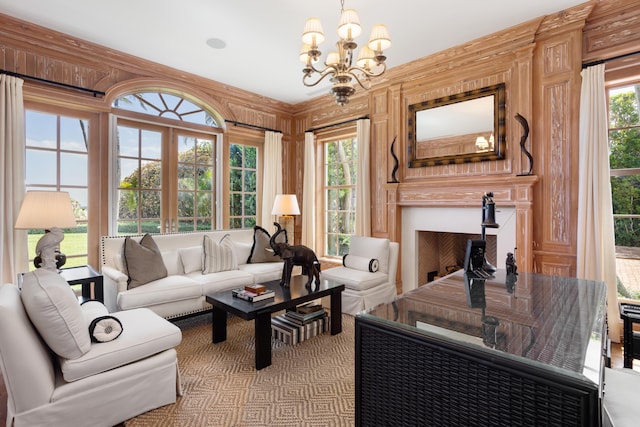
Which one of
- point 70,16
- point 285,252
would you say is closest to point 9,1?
point 70,16

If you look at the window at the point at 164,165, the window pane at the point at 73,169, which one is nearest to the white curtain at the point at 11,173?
the window pane at the point at 73,169

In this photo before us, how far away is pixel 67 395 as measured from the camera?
65.1 inches

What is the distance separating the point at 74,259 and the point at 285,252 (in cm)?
257

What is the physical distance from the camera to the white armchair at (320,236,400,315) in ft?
11.9

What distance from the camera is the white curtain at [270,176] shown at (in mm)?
5332

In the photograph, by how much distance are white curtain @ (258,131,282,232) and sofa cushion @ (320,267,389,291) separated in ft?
5.81

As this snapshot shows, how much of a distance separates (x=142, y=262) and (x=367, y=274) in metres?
2.41

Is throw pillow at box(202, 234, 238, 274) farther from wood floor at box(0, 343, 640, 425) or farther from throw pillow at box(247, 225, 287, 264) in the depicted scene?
wood floor at box(0, 343, 640, 425)

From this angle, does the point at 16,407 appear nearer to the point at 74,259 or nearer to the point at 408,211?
the point at 74,259

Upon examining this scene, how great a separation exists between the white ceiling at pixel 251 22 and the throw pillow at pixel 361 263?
248cm

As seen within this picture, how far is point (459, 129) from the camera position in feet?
12.6

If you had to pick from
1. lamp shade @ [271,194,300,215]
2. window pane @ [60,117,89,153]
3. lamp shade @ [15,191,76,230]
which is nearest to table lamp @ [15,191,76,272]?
lamp shade @ [15,191,76,230]

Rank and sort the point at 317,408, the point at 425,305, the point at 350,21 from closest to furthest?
the point at 425,305 → the point at 317,408 → the point at 350,21

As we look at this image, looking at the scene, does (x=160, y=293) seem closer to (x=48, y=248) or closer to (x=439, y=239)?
(x=48, y=248)
